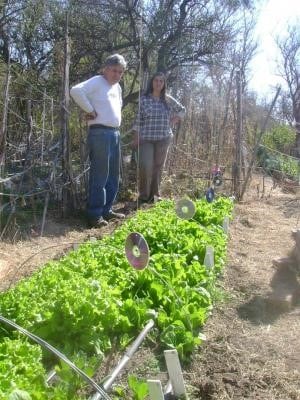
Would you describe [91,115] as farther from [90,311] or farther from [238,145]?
[238,145]

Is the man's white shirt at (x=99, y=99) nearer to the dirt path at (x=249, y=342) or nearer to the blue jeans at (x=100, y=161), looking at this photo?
the blue jeans at (x=100, y=161)

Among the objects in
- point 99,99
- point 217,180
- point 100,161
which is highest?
point 99,99

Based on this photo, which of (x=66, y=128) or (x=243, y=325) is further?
(x=66, y=128)

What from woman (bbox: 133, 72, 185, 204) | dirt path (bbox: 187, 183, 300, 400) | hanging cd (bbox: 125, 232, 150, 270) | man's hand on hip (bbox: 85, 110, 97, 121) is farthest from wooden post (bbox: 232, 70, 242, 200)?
hanging cd (bbox: 125, 232, 150, 270)

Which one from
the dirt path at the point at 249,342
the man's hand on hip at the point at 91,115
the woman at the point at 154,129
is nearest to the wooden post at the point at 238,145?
the woman at the point at 154,129

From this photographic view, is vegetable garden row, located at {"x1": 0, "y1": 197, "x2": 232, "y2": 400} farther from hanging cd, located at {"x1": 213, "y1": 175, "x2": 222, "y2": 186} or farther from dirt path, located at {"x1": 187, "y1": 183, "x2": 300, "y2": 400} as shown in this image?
hanging cd, located at {"x1": 213, "y1": 175, "x2": 222, "y2": 186}

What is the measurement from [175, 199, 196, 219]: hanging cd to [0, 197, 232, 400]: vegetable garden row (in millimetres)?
312

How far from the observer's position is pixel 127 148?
845cm

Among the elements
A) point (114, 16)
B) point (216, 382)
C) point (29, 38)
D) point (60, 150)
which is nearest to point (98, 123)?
point (60, 150)

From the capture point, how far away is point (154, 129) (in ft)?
22.6

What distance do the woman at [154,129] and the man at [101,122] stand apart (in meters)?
0.80

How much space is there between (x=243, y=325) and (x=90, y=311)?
131 cm

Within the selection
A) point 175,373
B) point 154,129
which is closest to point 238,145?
point 154,129

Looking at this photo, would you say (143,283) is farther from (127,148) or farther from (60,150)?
(127,148)
